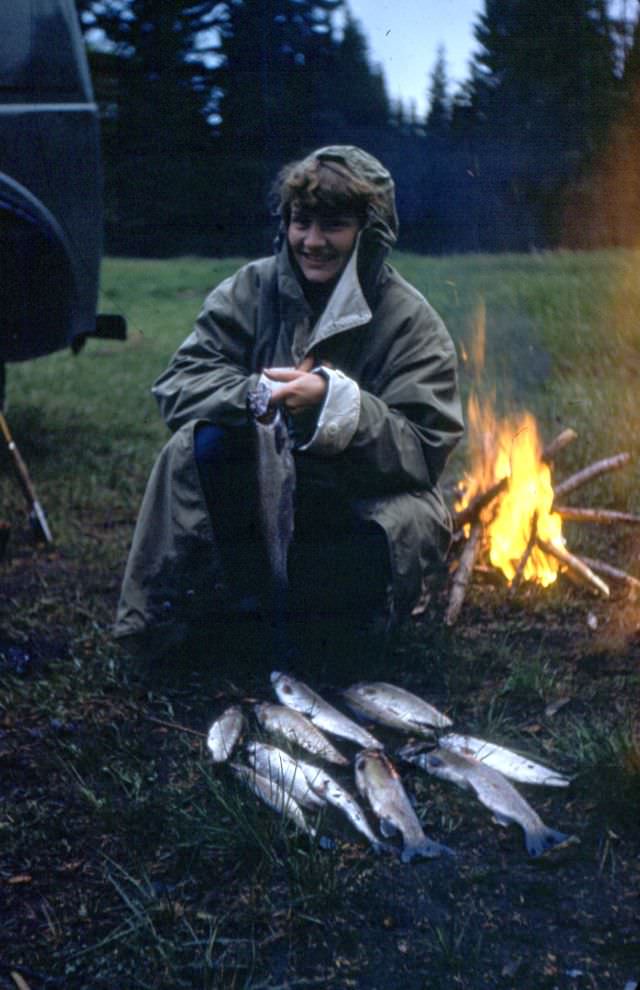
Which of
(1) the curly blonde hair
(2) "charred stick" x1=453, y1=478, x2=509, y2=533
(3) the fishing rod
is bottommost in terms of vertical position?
(3) the fishing rod

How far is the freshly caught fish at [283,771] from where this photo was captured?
3.21m

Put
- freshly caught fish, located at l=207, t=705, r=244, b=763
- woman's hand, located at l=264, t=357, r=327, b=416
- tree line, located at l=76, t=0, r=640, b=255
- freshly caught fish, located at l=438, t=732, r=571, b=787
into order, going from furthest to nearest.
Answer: tree line, located at l=76, t=0, r=640, b=255
woman's hand, located at l=264, t=357, r=327, b=416
freshly caught fish, located at l=207, t=705, r=244, b=763
freshly caught fish, located at l=438, t=732, r=571, b=787

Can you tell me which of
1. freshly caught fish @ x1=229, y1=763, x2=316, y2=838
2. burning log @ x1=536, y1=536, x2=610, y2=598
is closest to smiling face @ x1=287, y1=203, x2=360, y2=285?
burning log @ x1=536, y1=536, x2=610, y2=598

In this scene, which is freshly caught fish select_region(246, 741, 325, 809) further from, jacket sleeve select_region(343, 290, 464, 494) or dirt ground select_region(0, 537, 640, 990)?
jacket sleeve select_region(343, 290, 464, 494)

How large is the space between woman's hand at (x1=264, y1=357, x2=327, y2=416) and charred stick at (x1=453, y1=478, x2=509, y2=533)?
1.35 metres

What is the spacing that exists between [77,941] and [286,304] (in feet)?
7.08

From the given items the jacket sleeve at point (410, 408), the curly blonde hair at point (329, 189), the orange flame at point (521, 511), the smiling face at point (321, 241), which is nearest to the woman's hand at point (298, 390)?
the jacket sleeve at point (410, 408)

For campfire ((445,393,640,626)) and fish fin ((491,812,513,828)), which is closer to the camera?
fish fin ((491,812,513,828))

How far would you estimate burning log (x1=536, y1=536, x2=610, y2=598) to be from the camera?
4.82 metres

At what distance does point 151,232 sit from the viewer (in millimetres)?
8586

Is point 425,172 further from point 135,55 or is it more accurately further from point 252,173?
point 135,55

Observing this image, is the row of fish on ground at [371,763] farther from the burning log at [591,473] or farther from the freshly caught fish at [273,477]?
the burning log at [591,473]

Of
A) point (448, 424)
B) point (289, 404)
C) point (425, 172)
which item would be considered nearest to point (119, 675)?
point (289, 404)

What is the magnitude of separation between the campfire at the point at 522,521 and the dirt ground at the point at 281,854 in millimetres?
504
